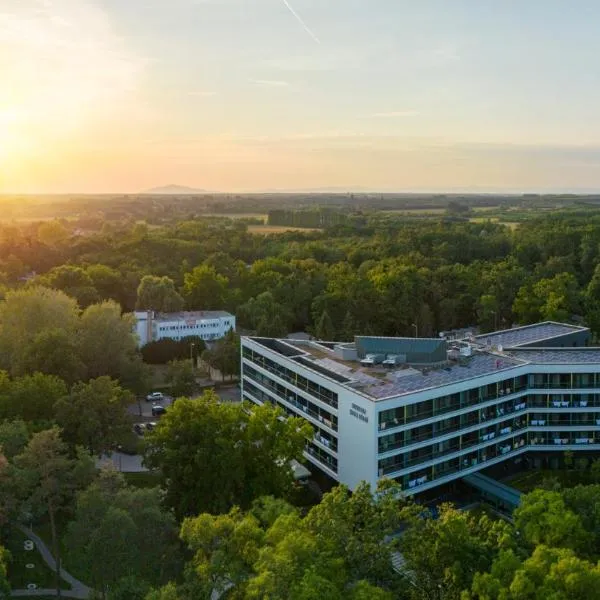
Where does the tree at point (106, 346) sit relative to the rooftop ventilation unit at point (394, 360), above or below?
below

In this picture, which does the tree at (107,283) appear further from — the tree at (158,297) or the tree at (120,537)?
the tree at (120,537)

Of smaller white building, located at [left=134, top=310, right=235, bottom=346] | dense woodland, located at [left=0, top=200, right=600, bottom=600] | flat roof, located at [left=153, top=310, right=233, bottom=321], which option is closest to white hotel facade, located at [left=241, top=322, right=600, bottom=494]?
dense woodland, located at [left=0, top=200, right=600, bottom=600]

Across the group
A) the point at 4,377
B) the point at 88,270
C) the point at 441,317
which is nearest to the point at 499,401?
the point at 4,377

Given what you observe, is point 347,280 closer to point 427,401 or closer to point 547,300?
point 547,300

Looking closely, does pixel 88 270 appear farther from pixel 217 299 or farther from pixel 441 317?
pixel 441 317

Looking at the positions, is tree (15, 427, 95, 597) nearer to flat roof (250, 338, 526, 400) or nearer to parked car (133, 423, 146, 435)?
flat roof (250, 338, 526, 400)

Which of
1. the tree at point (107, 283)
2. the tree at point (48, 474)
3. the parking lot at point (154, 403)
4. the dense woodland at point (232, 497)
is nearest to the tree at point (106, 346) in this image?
the dense woodland at point (232, 497)
